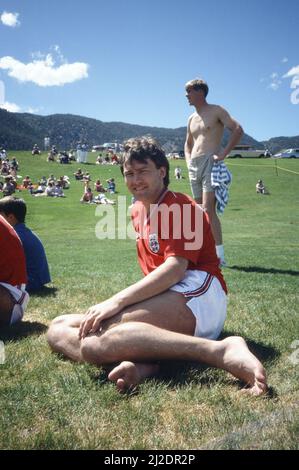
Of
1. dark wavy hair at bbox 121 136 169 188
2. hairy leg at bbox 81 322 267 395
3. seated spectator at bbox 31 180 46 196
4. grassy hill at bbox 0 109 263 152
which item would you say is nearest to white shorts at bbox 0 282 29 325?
hairy leg at bbox 81 322 267 395

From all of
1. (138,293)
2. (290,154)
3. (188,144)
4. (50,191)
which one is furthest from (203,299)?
(290,154)

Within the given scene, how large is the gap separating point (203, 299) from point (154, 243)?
0.54 meters

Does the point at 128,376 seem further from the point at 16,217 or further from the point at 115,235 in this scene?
the point at 115,235

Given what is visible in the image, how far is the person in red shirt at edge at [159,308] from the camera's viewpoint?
2455mm

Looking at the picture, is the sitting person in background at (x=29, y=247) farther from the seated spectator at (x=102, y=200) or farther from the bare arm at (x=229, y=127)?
the seated spectator at (x=102, y=200)

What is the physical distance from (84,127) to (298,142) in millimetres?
99478

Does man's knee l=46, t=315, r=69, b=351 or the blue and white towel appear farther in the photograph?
the blue and white towel

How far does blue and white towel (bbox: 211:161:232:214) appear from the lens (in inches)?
264

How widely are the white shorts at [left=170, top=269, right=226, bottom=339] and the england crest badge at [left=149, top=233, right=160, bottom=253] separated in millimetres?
281

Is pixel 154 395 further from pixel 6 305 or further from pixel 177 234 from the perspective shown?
pixel 6 305

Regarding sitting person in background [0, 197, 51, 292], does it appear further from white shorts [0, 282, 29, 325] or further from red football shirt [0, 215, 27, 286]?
white shorts [0, 282, 29, 325]

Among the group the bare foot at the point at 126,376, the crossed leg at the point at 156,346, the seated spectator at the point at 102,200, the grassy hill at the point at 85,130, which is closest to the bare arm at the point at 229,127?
the crossed leg at the point at 156,346

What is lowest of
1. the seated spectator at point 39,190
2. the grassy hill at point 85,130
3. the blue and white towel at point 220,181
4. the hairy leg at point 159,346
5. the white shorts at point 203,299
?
the hairy leg at point 159,346
